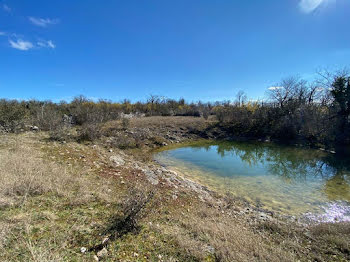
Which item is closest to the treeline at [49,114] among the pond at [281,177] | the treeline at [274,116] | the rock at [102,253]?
the treeline at [274,116]

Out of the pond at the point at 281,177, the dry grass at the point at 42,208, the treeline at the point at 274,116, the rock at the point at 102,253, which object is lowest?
the pond at the point at 281,177

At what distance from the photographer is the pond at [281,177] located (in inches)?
196

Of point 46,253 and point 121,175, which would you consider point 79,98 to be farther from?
point 46,253

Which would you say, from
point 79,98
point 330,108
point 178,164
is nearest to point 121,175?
point 178,164

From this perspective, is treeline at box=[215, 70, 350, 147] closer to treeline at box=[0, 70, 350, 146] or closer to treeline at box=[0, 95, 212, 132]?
treeline at box=[0, 70, 350, 146]

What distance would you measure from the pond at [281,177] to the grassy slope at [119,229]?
170 centimetres

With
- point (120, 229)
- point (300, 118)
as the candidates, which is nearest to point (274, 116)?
point (300, 118)

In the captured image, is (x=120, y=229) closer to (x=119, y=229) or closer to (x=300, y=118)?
(x=119, y=229)

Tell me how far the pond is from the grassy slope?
1.70m

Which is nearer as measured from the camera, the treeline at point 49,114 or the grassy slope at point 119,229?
the grassy slope at point 119,229

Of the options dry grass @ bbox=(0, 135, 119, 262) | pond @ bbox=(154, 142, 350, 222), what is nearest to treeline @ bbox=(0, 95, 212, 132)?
dry grass @ bbox=(0, 135, 119, 262)

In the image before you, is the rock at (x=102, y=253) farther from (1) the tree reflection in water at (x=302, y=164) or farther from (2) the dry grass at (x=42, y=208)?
(1) the tree reflection in water at (x=302, y=164)

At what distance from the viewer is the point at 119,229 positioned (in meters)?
2.30

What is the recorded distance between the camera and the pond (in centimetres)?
497
